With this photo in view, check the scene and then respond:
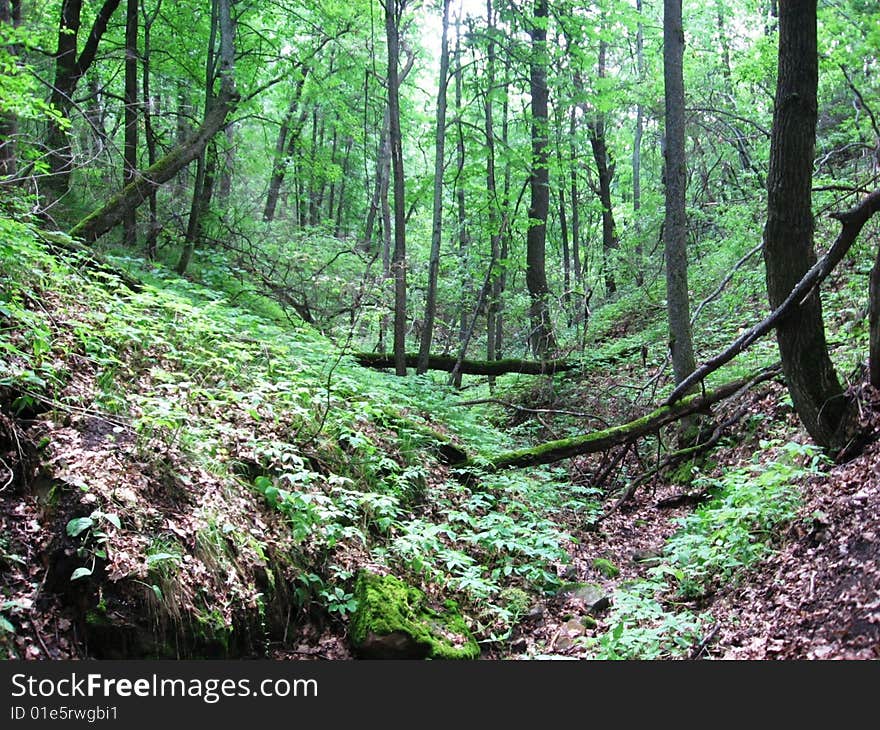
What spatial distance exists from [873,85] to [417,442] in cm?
1157

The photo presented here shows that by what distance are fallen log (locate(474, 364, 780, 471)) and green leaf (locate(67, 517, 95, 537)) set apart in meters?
4.78

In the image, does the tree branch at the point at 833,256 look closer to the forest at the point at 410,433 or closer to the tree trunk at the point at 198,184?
the forest at the point at 410,433

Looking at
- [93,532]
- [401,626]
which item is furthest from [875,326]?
[93,532]

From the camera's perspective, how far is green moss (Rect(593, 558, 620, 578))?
19.8 feet

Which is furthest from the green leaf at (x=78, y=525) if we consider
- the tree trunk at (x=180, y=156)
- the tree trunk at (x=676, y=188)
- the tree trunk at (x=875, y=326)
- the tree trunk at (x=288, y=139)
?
the tree trunk at (x=288, y=139)

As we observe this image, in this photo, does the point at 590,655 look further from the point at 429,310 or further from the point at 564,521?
the point at 429,310

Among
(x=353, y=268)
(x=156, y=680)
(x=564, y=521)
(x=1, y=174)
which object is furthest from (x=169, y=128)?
(x=156, y=680)

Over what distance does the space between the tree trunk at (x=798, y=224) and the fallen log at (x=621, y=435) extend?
1.83 meters

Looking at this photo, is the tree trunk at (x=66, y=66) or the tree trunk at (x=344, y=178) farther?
the tree trunk at (x=344, y=178)

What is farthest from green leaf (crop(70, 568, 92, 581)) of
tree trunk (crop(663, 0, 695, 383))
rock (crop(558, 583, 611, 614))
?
tree trunk (crop(663, 0, 695, 383))

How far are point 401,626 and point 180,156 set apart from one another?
9218 mm

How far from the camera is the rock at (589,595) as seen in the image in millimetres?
5250

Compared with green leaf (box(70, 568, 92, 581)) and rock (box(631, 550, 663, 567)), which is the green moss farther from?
green leaf (box(70, 568, 92, 581))

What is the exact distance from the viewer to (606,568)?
6109 millimetres
